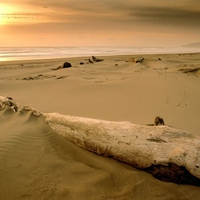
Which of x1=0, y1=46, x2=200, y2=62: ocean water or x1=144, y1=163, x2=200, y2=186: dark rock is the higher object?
x1=0, y1=46, x2=200, y2=62: ocean water

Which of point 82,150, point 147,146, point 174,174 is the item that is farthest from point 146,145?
point 82,150

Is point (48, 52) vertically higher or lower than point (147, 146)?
higher

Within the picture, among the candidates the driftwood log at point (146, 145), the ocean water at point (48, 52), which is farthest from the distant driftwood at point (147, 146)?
the ocean water at point (48, 52)

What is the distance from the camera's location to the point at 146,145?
2328mm

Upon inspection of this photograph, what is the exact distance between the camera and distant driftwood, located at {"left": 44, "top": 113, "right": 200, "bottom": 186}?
2.07 meters

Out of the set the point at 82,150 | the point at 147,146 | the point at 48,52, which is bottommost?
the point at 82,150

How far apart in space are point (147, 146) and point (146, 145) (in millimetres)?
16

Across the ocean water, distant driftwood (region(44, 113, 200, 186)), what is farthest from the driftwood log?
the ocean water

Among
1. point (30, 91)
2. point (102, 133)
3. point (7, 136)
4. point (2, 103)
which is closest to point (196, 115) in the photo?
point (102, 133)

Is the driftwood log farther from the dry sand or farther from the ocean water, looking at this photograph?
the ocean water

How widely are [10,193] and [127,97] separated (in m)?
3.62

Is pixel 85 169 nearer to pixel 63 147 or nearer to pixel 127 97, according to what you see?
pixel 63 147

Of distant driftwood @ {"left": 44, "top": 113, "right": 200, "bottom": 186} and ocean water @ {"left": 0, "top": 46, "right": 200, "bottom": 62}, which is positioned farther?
ocean water @ {"left": 0, "top": 46, "right": 200, "bottom": 62}

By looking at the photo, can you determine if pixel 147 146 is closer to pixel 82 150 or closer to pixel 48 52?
pixel 82 150
